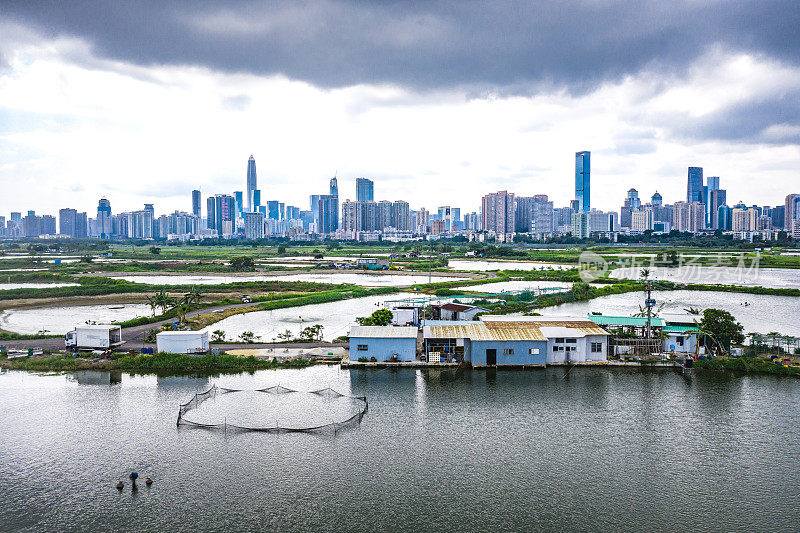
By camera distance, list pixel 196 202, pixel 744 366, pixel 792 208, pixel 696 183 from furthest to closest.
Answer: pixel 196 202
pixel 696 183
pixel 792 208
pixel 744 366

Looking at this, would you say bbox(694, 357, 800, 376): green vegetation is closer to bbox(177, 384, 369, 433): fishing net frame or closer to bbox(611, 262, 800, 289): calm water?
bbox(177, 384, 369, 433): fishing net frame

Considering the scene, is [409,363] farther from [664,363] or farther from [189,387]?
[664,363]

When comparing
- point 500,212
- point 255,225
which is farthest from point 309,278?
point 255,225

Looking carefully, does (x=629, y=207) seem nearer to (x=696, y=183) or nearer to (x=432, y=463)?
(x=696, y=183)

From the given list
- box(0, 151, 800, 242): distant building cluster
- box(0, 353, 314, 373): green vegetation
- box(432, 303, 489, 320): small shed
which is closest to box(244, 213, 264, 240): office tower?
box(0, 151, 800, 242): distant building cluster

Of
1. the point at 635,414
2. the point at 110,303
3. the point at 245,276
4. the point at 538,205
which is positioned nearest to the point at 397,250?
the point at 245,276

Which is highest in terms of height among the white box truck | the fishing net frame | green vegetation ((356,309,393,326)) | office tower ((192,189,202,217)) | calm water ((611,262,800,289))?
office tower ((192,189,202,217))
